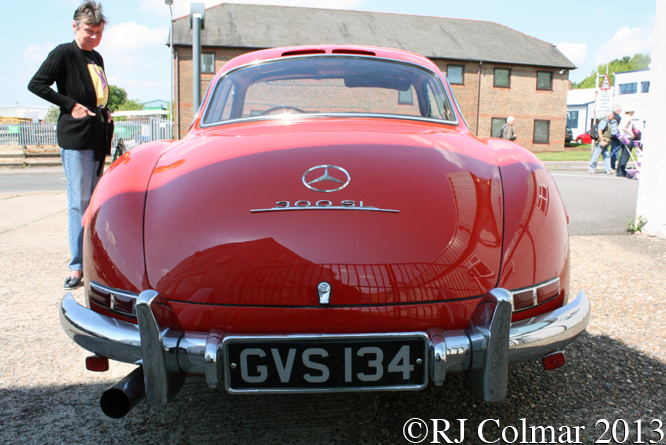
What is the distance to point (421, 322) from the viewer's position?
1543 millimetres

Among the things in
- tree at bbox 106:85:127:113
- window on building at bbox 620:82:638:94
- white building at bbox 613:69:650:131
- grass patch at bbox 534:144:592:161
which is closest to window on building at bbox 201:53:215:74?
grass patch at bbox 534:144:592:161

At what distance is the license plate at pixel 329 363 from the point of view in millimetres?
1465

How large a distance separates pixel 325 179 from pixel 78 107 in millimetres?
2438

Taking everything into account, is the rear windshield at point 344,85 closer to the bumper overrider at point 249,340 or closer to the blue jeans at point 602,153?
the bumper overrider at point 249,340

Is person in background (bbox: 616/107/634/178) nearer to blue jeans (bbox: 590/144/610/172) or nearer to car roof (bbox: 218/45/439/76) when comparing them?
blue jeans (bbox: 590/144/610/172)

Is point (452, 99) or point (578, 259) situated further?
point (578, 259)

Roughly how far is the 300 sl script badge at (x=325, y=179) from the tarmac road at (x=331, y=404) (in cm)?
93

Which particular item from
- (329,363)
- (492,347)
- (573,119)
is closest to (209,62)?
(329,363)

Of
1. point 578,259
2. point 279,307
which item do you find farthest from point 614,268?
point 279,307

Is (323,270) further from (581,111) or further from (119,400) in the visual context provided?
(581,111)

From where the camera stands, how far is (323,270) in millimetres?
1517

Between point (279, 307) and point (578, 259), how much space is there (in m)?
3.60

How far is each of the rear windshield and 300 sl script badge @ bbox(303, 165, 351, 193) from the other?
1103mm

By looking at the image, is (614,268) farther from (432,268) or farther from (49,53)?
(49,53)
